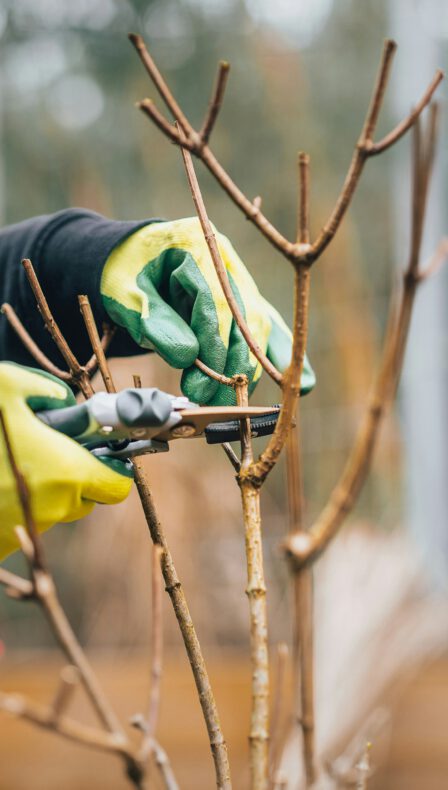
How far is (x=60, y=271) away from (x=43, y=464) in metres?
0.25

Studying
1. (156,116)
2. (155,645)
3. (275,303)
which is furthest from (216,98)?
(275,303)

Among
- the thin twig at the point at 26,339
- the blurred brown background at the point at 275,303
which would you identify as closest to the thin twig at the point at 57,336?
the thin twig at the point at 26,339

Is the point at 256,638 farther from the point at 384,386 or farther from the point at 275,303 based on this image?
the point at 275,303

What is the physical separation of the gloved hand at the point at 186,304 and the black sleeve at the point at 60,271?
14mm

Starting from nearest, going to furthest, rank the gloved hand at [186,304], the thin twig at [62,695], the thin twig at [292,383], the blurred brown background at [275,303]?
the thin twig at [62,695] → the thin twig at [292,383] → the gloved hand at [186,304] → the blurred brown background at [275,303]

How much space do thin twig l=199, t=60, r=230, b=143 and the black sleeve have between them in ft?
0.70

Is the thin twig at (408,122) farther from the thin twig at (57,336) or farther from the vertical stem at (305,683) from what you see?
the vertical stem at (305,683)

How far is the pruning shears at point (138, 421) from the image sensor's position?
48 centimetres

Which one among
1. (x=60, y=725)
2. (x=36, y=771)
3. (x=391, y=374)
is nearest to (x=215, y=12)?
(x=36, y=771)

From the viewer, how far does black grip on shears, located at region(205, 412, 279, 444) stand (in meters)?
0.55

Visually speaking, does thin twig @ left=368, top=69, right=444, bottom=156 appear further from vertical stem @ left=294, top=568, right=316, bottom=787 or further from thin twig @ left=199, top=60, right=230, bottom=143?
vertical stem @ left=294, top=568, right=316, bottom=787

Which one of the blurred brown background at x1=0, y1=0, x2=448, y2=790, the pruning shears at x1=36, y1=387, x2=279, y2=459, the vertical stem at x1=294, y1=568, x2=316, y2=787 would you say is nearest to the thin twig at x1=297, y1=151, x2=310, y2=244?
→ the pruning shears at x1=36, y1=387, x2=279, y2=459

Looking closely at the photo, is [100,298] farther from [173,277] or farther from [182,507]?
[182,507]

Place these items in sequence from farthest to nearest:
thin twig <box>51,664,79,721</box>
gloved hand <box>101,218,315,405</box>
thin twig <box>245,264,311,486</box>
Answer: gloved hand <box>101,218,315,405</box>, thin twig <box>245,264,311,486</box>, thin twig <box>51,664,79,721</box>
